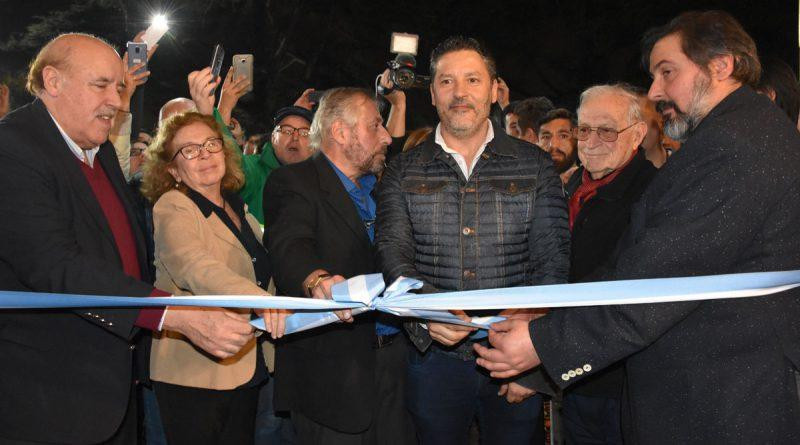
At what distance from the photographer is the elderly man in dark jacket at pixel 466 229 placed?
3293mm

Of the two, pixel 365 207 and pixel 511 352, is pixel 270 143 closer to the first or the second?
pixel 365 207

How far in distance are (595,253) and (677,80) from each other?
1085mm

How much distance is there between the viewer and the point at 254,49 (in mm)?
18422

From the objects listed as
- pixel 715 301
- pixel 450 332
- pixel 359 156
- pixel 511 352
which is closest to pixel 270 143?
pixel 359 156

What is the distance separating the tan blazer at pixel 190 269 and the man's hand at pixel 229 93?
1.59 m

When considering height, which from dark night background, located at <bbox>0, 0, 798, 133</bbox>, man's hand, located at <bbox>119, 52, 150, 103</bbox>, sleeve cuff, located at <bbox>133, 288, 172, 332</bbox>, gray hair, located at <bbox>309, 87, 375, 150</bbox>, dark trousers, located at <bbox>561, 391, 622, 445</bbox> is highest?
dark night background, located at <bbox>0, 0, 798, 133</bbox>

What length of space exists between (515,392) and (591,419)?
Result: 21.1 inches

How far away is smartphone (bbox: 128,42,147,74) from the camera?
4630 mm

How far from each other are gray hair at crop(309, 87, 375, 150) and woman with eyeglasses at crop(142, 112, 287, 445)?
0.52 m

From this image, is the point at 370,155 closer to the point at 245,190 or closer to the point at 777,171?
the point at 245,190

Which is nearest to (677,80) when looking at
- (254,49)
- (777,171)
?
(777,171)

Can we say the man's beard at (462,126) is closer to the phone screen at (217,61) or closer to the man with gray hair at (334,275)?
the man with gray hair at (334,275)

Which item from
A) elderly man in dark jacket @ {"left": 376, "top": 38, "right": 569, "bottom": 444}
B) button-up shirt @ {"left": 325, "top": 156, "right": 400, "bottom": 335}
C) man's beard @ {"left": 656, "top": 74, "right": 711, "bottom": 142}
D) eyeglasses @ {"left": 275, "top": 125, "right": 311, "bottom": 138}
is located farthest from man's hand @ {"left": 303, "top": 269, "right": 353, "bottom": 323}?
eyeglasses @ {"left": 275, "top": 125, "right": 311, "bottom": 138}

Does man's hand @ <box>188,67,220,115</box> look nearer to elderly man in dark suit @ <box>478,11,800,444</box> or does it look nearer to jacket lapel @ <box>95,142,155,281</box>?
jacket lapel @ <box>95,142,155,281</box>
